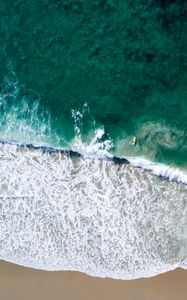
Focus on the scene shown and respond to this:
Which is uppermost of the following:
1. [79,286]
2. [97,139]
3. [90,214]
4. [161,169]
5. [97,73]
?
[97,73]

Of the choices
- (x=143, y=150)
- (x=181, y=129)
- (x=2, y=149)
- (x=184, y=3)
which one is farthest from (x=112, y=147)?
(x=184, y=3)

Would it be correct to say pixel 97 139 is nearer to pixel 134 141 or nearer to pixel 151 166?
pixel 134 141

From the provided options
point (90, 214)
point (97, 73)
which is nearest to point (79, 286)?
point (90, 214)

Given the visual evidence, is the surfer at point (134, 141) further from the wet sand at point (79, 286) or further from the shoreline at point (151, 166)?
the wet sand at point (79, 286)

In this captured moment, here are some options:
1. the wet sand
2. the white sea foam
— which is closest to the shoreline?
the white sea foam

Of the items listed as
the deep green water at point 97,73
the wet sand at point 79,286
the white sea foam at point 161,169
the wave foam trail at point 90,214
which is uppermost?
the deep green water at point 97,73

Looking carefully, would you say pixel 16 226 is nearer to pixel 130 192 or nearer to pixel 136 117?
pixel 130 192

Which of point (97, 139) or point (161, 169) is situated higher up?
point (97, 139)

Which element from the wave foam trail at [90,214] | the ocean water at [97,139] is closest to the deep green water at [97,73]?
the ocean water at [97,139]
